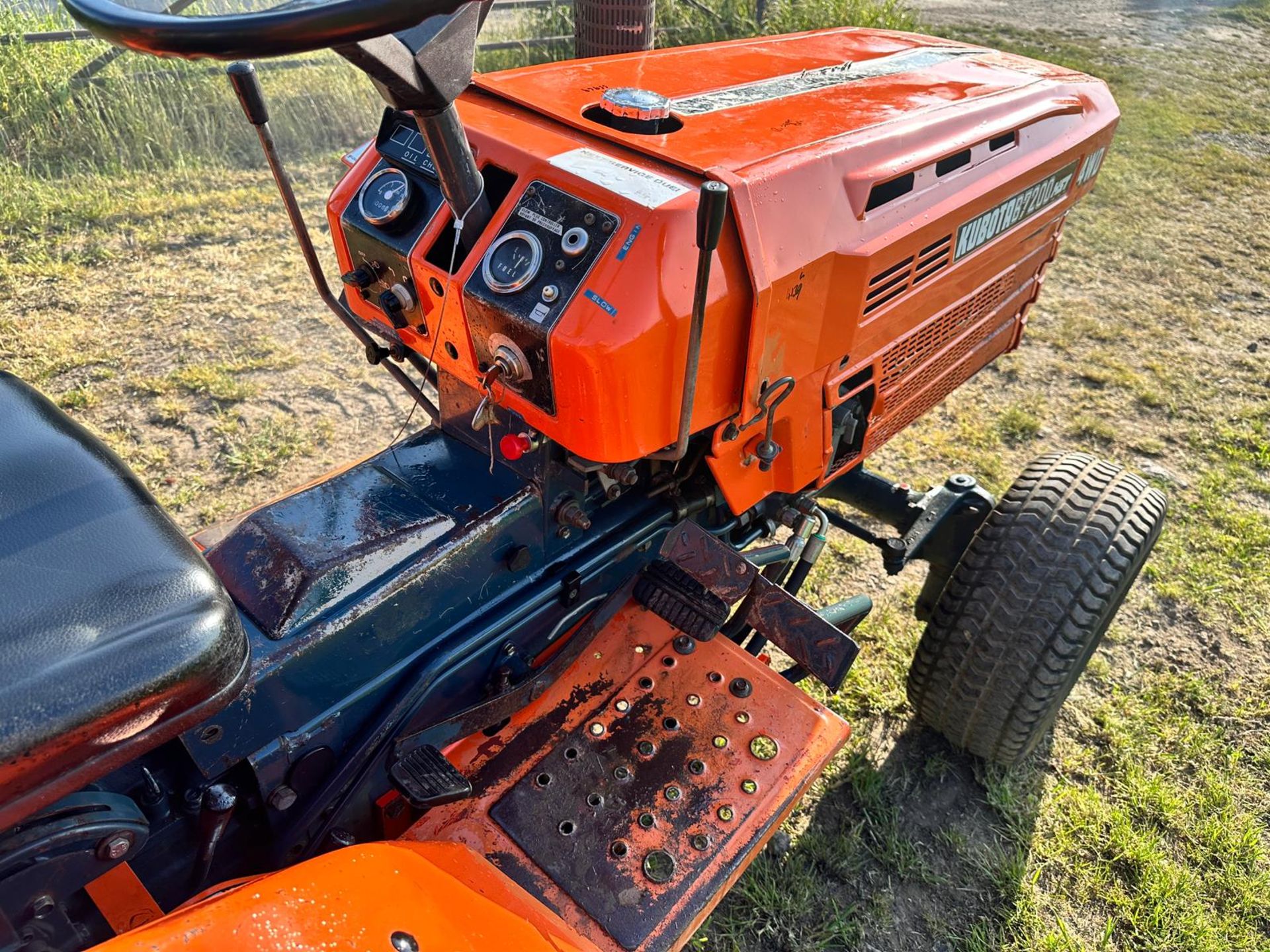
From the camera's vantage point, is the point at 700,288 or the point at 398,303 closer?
the point at 700,288

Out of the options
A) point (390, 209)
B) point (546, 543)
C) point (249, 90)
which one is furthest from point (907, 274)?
point (249, 90)

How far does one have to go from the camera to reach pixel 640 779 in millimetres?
1619

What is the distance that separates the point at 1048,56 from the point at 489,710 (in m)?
7.61

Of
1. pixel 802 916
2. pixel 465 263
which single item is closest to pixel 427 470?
pixel 465 263

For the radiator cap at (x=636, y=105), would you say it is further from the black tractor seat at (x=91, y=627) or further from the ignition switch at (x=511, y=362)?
the black tractor seat at (x=91, y=627)

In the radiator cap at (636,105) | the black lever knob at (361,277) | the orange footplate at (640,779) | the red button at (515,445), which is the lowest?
the orange footplate at (640,779)

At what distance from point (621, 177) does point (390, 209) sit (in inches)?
17.2

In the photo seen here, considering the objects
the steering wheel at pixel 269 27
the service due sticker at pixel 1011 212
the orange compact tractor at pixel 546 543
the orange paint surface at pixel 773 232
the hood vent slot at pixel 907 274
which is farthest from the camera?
the service due sticker at pixel 1011 212

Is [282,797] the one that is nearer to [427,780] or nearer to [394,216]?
[427,780]

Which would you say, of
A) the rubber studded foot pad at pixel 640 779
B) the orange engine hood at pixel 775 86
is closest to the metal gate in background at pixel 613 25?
the orange engine hood at pixel 775 86

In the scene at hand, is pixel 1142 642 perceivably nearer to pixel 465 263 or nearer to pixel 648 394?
pixel 648 394

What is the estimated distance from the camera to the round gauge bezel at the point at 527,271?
132cm

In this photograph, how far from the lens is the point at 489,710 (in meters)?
1.54

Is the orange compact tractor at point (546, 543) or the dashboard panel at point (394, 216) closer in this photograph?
the orange compact tractor at point (546, 543)
